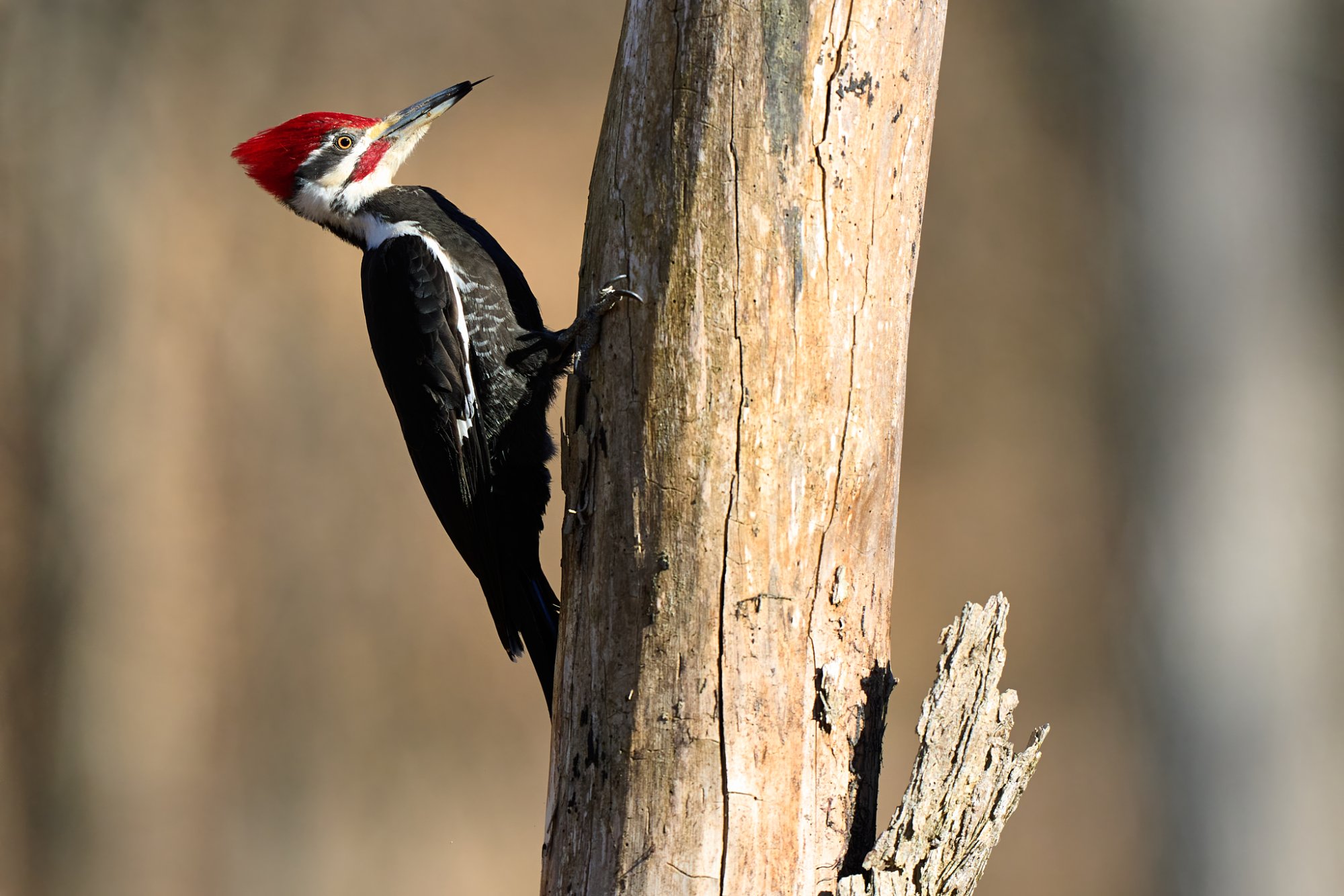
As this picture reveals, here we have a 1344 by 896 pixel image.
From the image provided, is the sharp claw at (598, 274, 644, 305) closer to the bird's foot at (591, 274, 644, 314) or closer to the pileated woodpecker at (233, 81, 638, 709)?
the bird's foot at (591, 274, 644, 314)

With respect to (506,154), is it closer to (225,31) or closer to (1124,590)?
(225,31)

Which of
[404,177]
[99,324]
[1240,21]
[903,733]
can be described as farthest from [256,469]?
[1240,21]

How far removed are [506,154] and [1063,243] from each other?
229cm

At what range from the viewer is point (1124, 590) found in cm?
443

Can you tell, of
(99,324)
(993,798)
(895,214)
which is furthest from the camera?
(99,324)

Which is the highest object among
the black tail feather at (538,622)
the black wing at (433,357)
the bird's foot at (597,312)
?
the black wing at (433,357)

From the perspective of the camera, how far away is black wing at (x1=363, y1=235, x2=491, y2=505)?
7.70 ft

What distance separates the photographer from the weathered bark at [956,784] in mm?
1502

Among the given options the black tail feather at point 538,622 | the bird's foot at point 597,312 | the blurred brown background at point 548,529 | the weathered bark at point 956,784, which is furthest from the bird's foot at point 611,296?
the blurred brown background at point 548,529

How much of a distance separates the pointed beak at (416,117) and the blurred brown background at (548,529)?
5.42ft

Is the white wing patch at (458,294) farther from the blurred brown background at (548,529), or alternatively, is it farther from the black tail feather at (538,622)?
the blurred brown background at (548,529)

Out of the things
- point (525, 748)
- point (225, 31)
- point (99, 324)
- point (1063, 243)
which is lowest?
point (525, 748)

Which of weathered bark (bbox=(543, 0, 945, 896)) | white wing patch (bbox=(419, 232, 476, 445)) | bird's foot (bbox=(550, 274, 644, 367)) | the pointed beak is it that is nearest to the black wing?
white wing patch (bbox=(419, 232, 476, 445))

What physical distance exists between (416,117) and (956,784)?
6.59 feet
